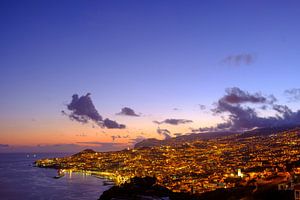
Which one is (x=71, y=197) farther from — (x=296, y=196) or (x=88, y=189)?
(x=296, y=196)

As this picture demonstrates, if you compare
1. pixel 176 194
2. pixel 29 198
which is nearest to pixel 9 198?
pixel 29 198

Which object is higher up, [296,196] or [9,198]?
[296,196]

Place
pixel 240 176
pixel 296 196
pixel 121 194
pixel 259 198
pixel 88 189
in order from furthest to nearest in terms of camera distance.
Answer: pixel 88 189
pixel 240 176
pixel 121 194
pixel 259 198
pixel 296 196

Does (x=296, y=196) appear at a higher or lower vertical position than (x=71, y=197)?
higher

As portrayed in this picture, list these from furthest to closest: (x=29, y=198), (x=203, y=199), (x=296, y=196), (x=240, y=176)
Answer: (x=29, y=198), (x=240, y=176), (x=203, y=199), (x=296, y=196)

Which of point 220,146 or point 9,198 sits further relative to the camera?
point 220,146

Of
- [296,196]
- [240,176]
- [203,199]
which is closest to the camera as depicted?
[296,196]

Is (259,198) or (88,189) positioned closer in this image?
(259,198)

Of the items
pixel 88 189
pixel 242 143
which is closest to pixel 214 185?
pixel 88 189

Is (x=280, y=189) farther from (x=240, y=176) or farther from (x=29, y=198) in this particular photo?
(x=29, y=198)
